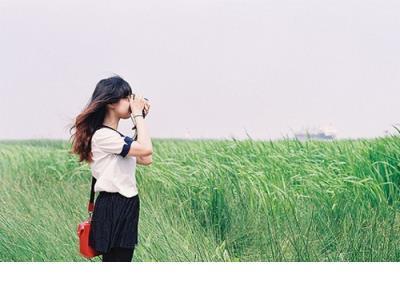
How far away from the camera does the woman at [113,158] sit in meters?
3.10

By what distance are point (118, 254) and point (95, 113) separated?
64cm

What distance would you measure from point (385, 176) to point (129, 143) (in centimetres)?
144

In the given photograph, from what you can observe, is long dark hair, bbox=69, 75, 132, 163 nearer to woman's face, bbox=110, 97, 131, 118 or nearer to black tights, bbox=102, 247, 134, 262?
woman's face, bbox=110, 97, 131, 118

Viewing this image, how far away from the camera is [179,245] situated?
12.0 feet

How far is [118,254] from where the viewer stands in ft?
10.4

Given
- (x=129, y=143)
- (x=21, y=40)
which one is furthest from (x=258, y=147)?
(x=21, y=40)

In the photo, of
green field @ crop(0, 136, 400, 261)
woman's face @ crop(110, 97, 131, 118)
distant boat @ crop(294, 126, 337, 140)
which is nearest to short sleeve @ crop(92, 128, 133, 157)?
woman's face @ crop(110, 97, 131, 118)

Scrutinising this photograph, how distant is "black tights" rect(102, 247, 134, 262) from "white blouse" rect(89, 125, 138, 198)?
247 mm

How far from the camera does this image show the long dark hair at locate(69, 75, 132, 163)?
126 inches

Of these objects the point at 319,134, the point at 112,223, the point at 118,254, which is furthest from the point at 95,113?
the point at 319,134

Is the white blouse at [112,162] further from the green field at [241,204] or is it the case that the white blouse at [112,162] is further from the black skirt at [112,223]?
the green field at [241,204]

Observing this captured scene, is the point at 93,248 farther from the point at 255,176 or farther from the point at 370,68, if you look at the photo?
the point at 370,68

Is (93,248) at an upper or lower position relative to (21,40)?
lower

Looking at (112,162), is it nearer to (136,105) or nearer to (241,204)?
(136,105)
